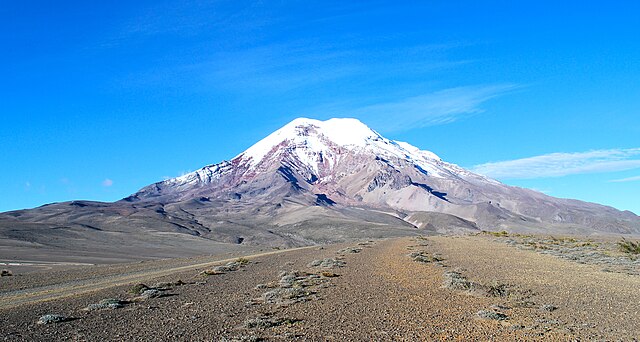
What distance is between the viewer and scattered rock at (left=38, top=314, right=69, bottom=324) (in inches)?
539

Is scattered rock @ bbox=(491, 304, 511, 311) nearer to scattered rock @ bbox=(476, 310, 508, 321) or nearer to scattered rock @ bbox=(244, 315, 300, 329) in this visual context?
scattered rock @ bbox=(476, 310, 508, 321)

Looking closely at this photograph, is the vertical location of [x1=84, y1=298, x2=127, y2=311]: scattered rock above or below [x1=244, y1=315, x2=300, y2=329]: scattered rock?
above

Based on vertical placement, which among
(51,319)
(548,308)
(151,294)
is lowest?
(51,319)

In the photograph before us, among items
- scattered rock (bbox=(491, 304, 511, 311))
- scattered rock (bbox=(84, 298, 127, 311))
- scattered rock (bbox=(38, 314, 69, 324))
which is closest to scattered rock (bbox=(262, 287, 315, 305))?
scattered rock (bbox=(84, 298, 127, 311))

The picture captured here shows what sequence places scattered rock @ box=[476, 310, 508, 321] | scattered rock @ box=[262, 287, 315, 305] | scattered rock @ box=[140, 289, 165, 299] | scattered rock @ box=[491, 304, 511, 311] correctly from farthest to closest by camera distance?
scattered rock @ box=[140, 289, 165, 299] → scattered rock @ box=[262, 287, 315, 305] → scattered rock @ box=[491, 304, 511, 311] → scattered rock @ box=[476, 310, 508, 321]

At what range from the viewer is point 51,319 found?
13828mm

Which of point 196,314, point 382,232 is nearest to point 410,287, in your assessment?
point 196,314

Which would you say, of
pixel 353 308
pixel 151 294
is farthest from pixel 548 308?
pixel 151 294

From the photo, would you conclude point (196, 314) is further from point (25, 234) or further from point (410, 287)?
point (25, 234)

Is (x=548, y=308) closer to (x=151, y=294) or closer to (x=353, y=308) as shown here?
(x=353, y=308)

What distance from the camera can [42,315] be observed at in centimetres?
1488

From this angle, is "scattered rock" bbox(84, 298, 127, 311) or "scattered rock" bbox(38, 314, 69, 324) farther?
"scattered rock" bbox(84, 298, 127, 311)

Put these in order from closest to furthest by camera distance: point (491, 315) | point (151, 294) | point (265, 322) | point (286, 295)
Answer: point (265, 322)
point (491, 315)
point (286, 295)
point (151, 294)

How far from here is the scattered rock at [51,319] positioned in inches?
539
